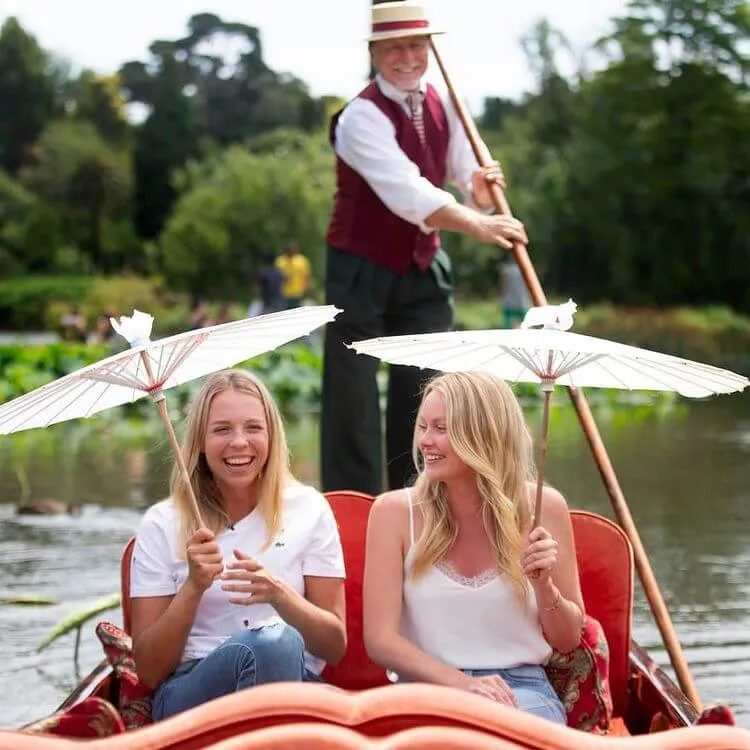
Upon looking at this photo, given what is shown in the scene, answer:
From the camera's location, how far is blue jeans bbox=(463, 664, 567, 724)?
326cm

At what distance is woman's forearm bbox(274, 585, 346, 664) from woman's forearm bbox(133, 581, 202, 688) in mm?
183

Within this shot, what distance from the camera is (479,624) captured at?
11.1 feet

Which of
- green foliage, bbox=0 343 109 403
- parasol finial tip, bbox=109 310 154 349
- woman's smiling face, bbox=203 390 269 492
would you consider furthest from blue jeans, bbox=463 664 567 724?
green foliage, bbox=0 343 109 403

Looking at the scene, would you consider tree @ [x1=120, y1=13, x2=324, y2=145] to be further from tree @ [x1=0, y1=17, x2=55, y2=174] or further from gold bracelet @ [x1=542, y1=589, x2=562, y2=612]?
gold bracelet @ [x1=542, y1=589, x2=562, y2=612]

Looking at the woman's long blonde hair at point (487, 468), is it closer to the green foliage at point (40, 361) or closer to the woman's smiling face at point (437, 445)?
the woman's smiling face at point (437, 445)

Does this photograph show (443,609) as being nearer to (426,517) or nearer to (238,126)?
(426,517)

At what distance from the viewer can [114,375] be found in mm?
3162

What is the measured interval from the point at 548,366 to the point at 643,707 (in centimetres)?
85

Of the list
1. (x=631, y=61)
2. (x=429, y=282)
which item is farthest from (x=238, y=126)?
(x=429, y=282)

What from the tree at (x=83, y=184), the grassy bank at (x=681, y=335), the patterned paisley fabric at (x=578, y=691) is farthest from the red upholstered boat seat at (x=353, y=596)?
the tree at (x=83, y=184)

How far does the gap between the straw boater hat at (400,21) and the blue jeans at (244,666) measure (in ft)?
8.06

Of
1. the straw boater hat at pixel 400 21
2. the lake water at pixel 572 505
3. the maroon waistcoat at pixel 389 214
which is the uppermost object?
the straw boater hat at pixel 400 21

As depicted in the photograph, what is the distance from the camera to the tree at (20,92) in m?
65.2

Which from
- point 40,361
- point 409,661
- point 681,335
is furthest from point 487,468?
point 681,335
